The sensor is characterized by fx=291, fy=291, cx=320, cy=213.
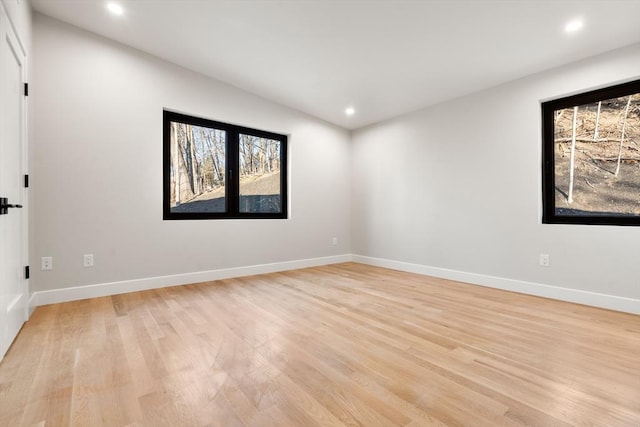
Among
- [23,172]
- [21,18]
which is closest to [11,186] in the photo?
[23,172]

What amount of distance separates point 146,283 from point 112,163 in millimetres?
1343

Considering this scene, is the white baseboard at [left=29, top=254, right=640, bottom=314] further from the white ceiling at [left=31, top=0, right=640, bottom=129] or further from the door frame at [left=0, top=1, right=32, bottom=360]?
the white ceiling at [left=31, top=0, right=640, bottom=129]

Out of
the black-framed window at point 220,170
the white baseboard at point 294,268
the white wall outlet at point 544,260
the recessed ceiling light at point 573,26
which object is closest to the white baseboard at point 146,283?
the white baseboard at point 294,268

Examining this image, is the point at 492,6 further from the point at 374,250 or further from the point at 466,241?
the point at 374,250

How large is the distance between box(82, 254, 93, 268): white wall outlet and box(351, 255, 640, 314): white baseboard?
3820mm

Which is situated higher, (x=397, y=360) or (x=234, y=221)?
(x=234, y=221)

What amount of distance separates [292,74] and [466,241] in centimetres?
302

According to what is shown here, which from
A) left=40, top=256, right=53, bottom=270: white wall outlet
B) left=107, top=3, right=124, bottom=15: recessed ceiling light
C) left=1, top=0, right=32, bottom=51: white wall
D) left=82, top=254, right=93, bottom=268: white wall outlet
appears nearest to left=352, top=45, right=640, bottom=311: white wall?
left=107, top=3, right=124, bottom=15: recessed ceiling light

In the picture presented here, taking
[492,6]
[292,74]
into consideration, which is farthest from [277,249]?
[492,6]

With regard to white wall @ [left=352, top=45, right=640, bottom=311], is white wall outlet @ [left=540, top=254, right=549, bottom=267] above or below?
below

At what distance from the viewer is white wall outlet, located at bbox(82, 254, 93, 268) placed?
2.90 meters

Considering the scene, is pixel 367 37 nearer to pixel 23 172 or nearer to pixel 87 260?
pixel 23 172

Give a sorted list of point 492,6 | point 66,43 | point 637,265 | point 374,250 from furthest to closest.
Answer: point 374,250, point 66,43, point 637,265, point 492,6

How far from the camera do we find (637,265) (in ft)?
8.41
